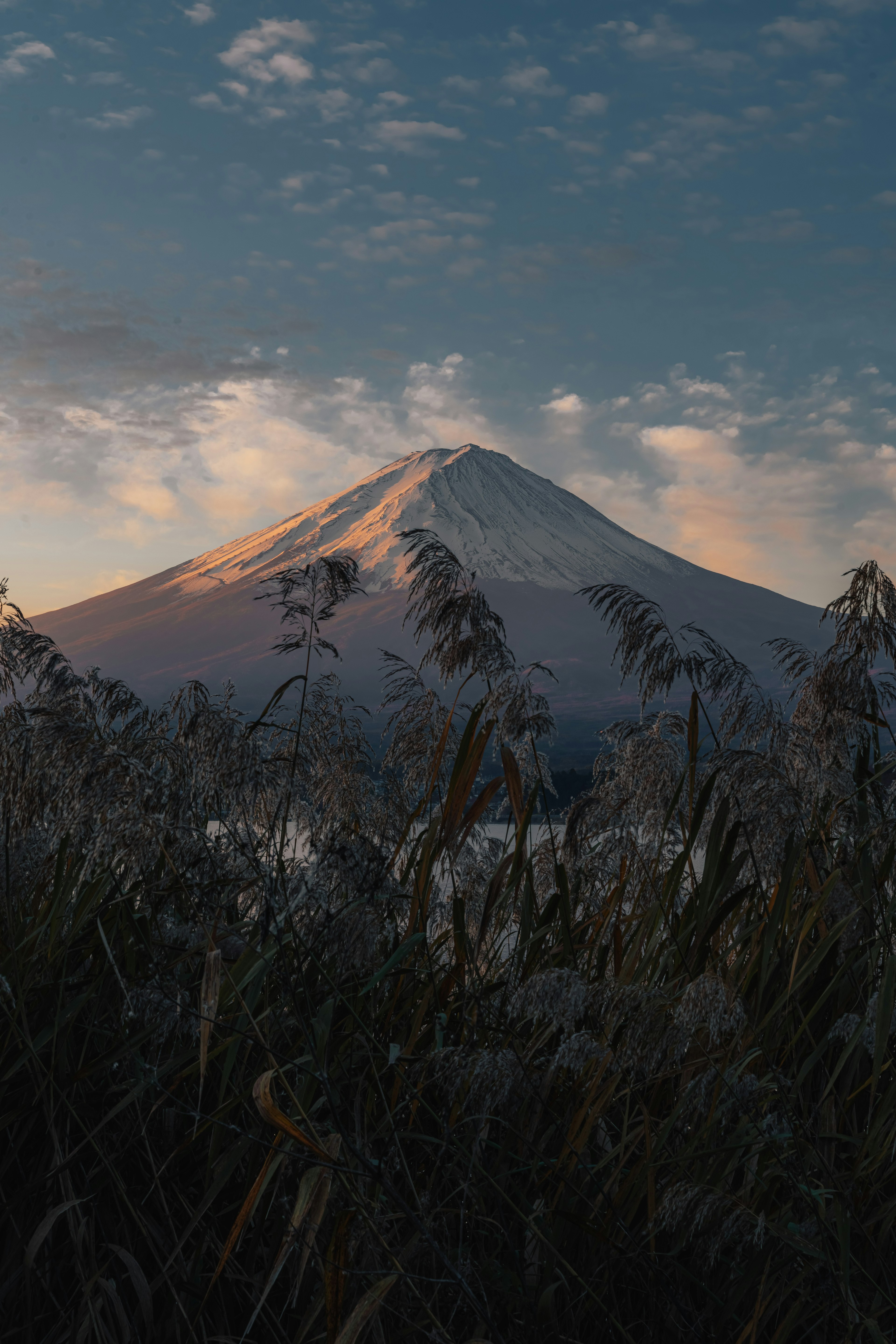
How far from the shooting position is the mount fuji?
205 feet

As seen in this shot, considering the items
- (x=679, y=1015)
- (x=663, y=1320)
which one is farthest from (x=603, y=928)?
(x=663, y=1320)

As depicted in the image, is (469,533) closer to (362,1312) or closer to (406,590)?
(406,590)

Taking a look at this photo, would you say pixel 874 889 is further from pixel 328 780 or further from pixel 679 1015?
pixel 328 780

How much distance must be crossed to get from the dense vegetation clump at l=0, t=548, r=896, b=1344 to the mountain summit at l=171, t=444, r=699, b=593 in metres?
58.4

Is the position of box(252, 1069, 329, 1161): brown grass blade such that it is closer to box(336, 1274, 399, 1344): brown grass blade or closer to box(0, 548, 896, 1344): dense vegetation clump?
box(0, 548, 896, 1344): dense vegetation clump

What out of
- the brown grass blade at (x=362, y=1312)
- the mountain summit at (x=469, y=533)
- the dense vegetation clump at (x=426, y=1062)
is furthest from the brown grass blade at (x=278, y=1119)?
the mountain summit at (x=469, y=533)

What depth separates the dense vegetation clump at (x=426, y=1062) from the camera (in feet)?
3.55

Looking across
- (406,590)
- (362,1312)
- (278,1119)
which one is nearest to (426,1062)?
(362,1312)

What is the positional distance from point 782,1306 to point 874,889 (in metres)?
0.85

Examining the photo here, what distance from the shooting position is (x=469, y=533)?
78875mm

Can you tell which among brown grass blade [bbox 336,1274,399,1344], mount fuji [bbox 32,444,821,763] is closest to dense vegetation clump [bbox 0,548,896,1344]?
brown grass blade [bbox 336,1274,399,1344]

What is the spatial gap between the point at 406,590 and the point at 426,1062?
59256 mm

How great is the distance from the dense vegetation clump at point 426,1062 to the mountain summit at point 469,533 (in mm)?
58423

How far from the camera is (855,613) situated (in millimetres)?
2750
